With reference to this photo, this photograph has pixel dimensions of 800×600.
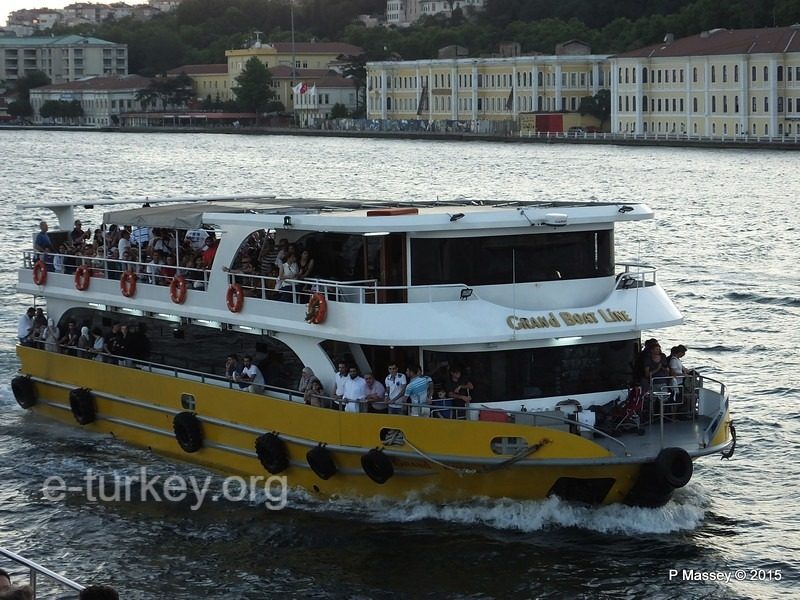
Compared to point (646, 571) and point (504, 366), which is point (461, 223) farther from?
point (646, 571)

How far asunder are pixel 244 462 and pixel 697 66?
8809 centimetres

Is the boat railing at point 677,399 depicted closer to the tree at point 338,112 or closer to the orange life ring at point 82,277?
the orange life ring at point 82,277

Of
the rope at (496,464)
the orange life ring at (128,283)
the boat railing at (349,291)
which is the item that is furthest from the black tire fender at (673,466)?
the orange life ring at (128,283)

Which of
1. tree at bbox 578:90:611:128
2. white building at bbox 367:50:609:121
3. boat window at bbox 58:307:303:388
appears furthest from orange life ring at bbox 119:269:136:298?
white building at bbox 367:50:609:121

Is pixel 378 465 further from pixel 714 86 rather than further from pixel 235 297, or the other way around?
pixel 714 86

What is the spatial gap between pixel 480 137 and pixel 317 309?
361 ft

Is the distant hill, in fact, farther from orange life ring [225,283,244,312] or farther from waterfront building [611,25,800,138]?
orange life ring [225,283,244,312]

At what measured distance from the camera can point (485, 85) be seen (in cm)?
13238

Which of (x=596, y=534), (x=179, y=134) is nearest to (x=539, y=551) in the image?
(x=596, y=534)

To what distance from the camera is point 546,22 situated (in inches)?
5906

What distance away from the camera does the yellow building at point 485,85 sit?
124 meters

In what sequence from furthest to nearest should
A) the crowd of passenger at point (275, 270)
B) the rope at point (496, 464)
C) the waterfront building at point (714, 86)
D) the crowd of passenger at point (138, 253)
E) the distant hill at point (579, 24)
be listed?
1. the distant hill at point (579, 24)
2. the waterfront building at point (714, 86)
3. the crowd of passenger at point (138, 253)
4. the crowd of passenger at point (275, 270)
5. the rope at point (496, 464)

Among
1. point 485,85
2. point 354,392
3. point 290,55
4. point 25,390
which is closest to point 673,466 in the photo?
point 354,392

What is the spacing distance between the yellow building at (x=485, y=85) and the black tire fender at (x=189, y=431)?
4161 inches
